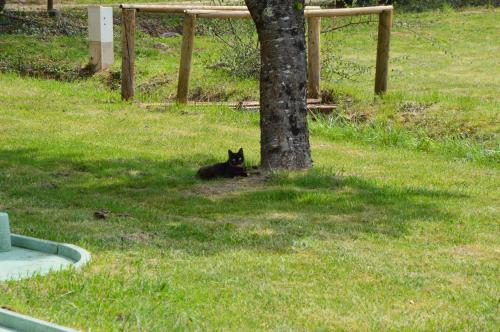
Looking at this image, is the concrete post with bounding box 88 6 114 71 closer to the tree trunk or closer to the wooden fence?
the wooden fence

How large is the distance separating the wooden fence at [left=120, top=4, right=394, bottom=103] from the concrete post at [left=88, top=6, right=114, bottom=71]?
2907mm

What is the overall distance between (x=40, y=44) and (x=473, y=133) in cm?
1159

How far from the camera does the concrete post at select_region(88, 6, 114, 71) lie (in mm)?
20172

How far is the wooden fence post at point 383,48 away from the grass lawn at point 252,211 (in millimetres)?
455

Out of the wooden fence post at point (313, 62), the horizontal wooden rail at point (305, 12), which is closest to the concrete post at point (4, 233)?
the horizontal wooden rail at point (305, 12)

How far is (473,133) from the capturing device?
14.4 meters

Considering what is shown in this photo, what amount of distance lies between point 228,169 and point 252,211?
5.34 ft

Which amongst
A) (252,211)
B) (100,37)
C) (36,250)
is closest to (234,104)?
(100,37)

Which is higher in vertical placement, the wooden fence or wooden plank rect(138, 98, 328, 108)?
the wooden fence

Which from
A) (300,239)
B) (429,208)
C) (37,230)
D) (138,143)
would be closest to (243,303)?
(300,239)

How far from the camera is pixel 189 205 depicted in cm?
1005

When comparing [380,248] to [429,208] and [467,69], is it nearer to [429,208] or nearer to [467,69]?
[429,208]

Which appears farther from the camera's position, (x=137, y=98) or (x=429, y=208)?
(x=137, y=98)

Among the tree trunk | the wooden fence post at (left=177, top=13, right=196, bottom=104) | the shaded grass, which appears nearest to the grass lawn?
the shaded grass
